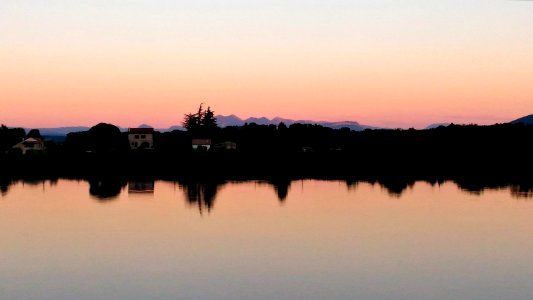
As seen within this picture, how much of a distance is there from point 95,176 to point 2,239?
3861 centimetres

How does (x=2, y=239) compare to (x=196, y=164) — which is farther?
(x=196, y=164)

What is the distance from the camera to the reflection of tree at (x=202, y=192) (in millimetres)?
47344

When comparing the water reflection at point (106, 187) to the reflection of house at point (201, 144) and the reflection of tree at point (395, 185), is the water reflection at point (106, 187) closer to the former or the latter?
the reflection of tree at point (395, 185)

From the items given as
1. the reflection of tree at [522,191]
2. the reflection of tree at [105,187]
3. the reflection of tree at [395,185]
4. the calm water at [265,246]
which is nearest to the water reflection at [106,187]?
the reflection of tree at [105,187]

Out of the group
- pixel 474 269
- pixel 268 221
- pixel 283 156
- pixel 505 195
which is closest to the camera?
pixel 474 269

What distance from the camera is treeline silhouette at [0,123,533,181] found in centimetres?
7712

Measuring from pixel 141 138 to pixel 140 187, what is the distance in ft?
183

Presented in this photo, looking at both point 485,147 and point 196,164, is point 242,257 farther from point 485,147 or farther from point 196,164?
point 485,147

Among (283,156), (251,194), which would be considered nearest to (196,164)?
(283,156)

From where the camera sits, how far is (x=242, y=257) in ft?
95.0

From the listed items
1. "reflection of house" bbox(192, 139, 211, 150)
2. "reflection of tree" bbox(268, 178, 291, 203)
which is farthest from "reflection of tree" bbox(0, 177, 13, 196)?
"reflection of house" bbox(192, 139, 211, 150)

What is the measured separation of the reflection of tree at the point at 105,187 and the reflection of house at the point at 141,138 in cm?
4484

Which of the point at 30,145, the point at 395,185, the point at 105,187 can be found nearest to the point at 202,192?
the point at 105,187

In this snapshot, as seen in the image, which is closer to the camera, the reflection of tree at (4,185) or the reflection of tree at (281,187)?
the reflection of tree at (281,187)
